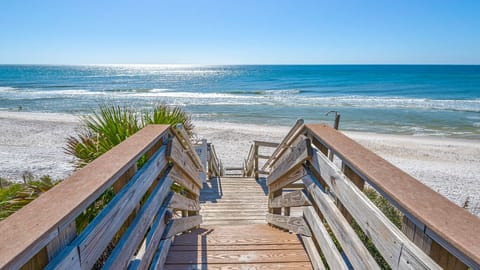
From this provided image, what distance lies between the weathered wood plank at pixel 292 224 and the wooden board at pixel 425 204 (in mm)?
1067

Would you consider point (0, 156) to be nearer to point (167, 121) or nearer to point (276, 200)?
point (167, 121)

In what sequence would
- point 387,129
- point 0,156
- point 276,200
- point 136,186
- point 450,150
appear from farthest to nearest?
point 387,129 < point 450,150 < point 0,156 < point 276,200 < point 136,186

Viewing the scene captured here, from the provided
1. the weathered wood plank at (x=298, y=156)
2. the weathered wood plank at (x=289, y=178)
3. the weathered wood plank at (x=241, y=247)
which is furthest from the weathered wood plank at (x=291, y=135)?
the weathered wood plank at (x=241, y=247)

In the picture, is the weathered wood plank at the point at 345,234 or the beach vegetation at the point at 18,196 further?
the beach vegetation at the point at 18,196

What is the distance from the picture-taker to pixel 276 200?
3426mm

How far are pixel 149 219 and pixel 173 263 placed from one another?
744 mm

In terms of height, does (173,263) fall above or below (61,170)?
above

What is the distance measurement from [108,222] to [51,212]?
350mm

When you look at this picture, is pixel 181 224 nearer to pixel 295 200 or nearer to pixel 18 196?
pixel 295 200

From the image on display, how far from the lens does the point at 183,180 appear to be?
115 inches

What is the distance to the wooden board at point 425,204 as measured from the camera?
89 centimetres

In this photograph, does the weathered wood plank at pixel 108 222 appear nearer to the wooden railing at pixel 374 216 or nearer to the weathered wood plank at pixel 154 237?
the weathered wood plank at pixel 154 237

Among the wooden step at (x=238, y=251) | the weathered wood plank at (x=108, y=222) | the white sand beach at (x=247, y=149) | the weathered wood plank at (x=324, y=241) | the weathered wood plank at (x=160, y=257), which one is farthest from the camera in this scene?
the white sand beach at (x=247, y=149)

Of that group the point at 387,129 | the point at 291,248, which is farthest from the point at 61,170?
the point at 387,129
